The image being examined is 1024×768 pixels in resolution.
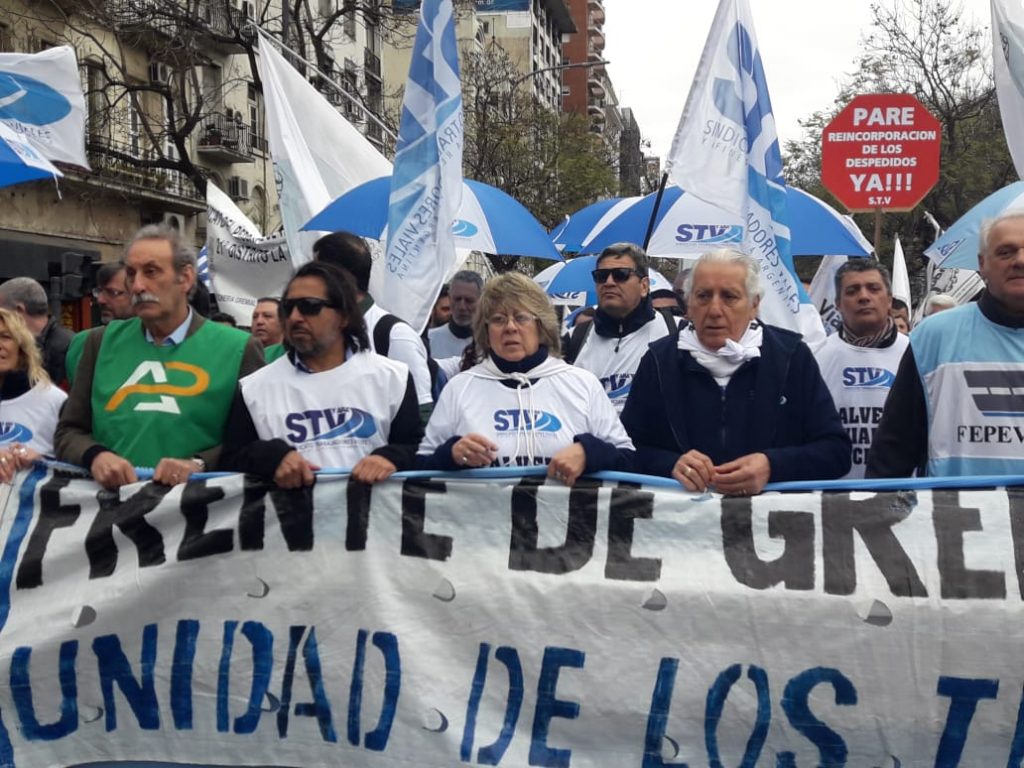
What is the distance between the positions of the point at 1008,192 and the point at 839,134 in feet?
5.79

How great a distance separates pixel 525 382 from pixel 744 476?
0.82 metres

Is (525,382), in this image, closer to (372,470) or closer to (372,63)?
(372,470)

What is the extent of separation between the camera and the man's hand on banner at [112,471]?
152 inches

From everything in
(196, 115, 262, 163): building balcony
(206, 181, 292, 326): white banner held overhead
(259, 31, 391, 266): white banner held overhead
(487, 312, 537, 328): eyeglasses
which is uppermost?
(196, 115, 262, 163): building balcony

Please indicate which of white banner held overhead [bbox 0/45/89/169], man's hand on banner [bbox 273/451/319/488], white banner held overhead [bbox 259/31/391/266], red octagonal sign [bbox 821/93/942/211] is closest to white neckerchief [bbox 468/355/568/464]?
man's hand on banner [bbox 273/451/319/488]

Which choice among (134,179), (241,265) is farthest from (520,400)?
(134,179)

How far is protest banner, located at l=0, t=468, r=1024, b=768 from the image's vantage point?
10.8 feet

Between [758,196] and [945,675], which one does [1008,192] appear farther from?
[945,675]

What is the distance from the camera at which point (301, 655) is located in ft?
11.9

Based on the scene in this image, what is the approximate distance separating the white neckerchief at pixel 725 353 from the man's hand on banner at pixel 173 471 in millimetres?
1646

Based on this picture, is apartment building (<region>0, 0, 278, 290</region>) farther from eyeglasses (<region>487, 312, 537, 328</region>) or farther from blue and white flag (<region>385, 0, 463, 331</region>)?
eyeglasses (<region>487, 312, 537, 328</region>)

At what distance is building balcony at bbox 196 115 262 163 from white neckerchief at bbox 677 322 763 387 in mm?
27874

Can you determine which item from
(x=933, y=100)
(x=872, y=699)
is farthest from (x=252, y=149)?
(x=872, y=699)

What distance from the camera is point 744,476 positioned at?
350 centimetres
